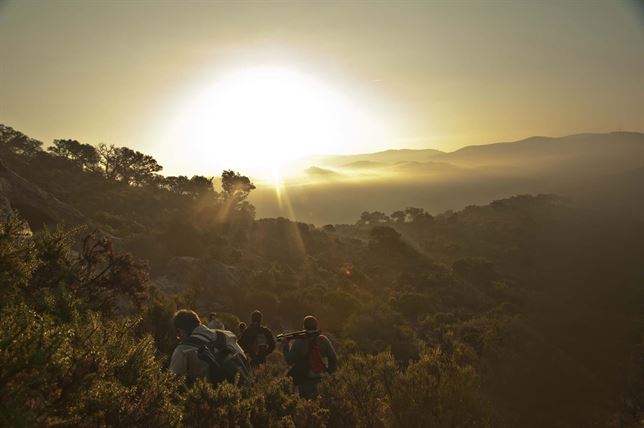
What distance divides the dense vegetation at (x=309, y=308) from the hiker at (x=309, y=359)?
278 millimetres

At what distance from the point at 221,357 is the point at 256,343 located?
104 inches

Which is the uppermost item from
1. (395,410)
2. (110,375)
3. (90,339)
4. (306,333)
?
(90,339)

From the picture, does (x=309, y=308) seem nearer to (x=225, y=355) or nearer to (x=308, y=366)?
(x=308, y=366)

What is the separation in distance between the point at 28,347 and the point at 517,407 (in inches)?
393

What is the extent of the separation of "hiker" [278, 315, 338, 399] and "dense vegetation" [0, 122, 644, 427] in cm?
28

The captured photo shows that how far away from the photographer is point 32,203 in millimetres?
16797

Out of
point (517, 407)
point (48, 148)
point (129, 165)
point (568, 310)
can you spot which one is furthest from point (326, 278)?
point (48, 148)

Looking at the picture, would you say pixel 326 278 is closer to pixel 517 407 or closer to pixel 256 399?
pixel 517 407

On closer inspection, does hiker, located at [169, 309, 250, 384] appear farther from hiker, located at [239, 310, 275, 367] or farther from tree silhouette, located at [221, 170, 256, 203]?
tree silhouette, located at [221, 170, 256, 203]

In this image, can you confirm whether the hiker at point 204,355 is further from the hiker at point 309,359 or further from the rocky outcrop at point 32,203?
the rocky outcrop at point 32,203

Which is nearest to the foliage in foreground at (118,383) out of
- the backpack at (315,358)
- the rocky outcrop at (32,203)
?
the backpack at (315,358)

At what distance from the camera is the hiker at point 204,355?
4723 mm

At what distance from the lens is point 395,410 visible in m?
5.70

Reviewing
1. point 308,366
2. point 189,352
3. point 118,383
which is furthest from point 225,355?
point 118,383
